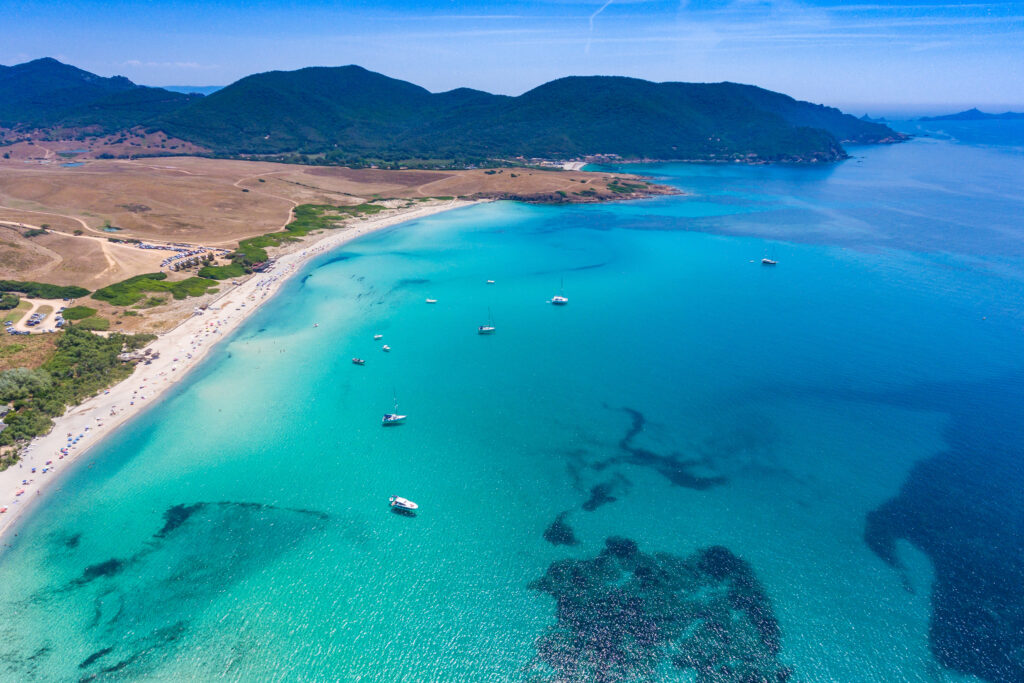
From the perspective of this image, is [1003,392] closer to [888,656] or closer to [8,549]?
[888,656]

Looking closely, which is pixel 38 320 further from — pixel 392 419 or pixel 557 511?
pixel 557 511

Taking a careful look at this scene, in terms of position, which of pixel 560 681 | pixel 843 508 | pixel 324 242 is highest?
pixel 324 242

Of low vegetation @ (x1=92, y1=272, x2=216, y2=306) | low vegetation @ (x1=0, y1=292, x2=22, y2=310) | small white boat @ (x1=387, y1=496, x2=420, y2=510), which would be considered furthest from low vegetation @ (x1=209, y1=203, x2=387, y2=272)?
small white boat @ (x1=387, y1=496, x2=420, y2=510)

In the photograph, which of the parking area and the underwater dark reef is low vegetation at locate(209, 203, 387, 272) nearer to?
the parking area

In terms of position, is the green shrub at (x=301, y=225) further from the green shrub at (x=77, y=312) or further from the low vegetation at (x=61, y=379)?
the low vegetation at (x=61, y=379)

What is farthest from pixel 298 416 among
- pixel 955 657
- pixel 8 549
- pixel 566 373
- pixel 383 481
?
pixel 955 657
